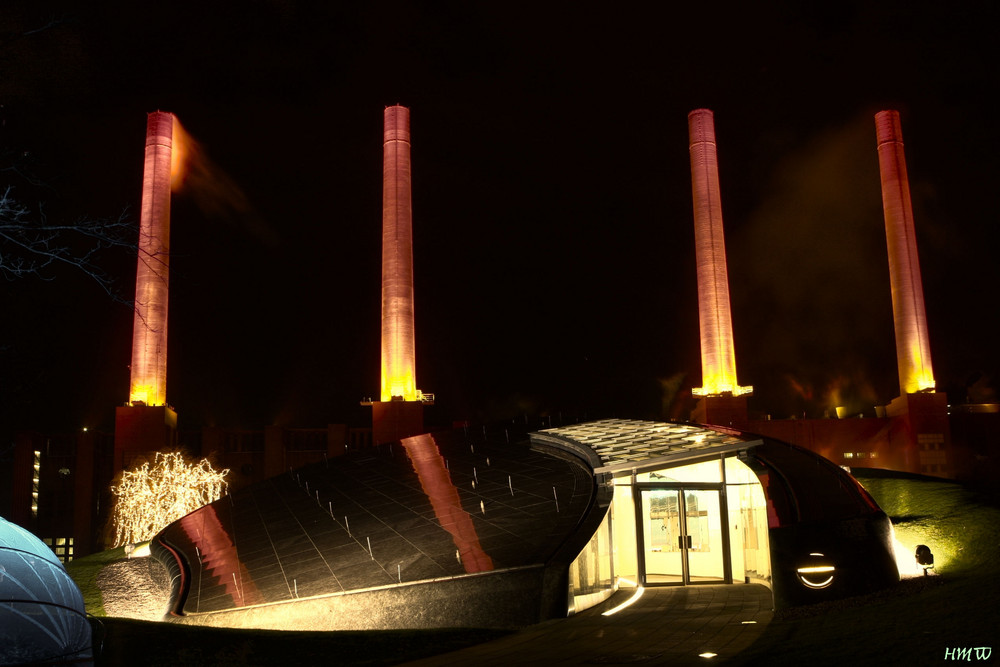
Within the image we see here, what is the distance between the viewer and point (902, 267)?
34406 mm

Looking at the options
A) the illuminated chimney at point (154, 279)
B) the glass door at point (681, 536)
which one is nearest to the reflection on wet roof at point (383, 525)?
the glass door at point (681, 536)

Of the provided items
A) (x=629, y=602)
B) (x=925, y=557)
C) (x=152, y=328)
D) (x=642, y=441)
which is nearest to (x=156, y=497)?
(x=152, y=328)

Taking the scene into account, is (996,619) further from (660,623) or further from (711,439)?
(711,439)

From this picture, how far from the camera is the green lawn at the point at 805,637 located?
7.45 m

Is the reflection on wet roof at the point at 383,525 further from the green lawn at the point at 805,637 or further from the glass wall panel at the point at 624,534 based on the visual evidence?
the green lawn at the point at 805,637

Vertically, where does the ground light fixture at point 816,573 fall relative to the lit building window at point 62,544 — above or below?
above

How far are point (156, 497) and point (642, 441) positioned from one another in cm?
1628

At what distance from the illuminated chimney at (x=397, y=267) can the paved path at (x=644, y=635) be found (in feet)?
66.3

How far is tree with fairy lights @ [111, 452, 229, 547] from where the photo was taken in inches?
975

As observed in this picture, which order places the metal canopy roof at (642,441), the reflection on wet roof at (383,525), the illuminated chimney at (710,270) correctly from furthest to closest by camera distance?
the illuminated chimney at (710,270)
the metal canopy roof at (642,441)
the reflection on wet roof at (383,525)

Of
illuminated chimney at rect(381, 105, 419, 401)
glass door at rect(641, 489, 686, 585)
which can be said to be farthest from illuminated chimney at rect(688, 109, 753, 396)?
glass door at rect(641, 489, 686, 585)

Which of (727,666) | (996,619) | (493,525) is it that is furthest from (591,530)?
(996,619)

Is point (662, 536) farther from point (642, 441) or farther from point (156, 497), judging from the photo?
point (156, 497)

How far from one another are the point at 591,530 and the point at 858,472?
13271mm
